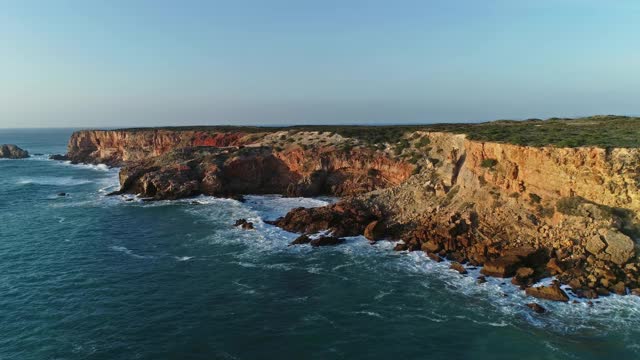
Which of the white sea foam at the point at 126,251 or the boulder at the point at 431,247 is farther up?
the boulder at the point at 431,247

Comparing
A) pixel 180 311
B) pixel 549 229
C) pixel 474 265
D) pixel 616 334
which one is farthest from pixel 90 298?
pixel 549 229

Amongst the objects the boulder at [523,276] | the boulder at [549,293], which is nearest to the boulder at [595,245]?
the boulder at [523,276]

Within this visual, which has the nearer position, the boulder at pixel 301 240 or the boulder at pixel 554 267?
the boulder at pixel 554 267

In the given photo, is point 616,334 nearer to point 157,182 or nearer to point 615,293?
point 615,293

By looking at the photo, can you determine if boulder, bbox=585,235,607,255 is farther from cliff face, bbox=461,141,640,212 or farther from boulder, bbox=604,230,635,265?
cliff face, bbox=461,141,640,212

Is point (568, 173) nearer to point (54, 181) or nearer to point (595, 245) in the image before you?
point (595, 245)

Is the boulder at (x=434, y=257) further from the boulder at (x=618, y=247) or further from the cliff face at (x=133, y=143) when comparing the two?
the cliff face at (x=133, y=143)

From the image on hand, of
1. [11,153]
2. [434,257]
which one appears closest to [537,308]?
[434,257]
